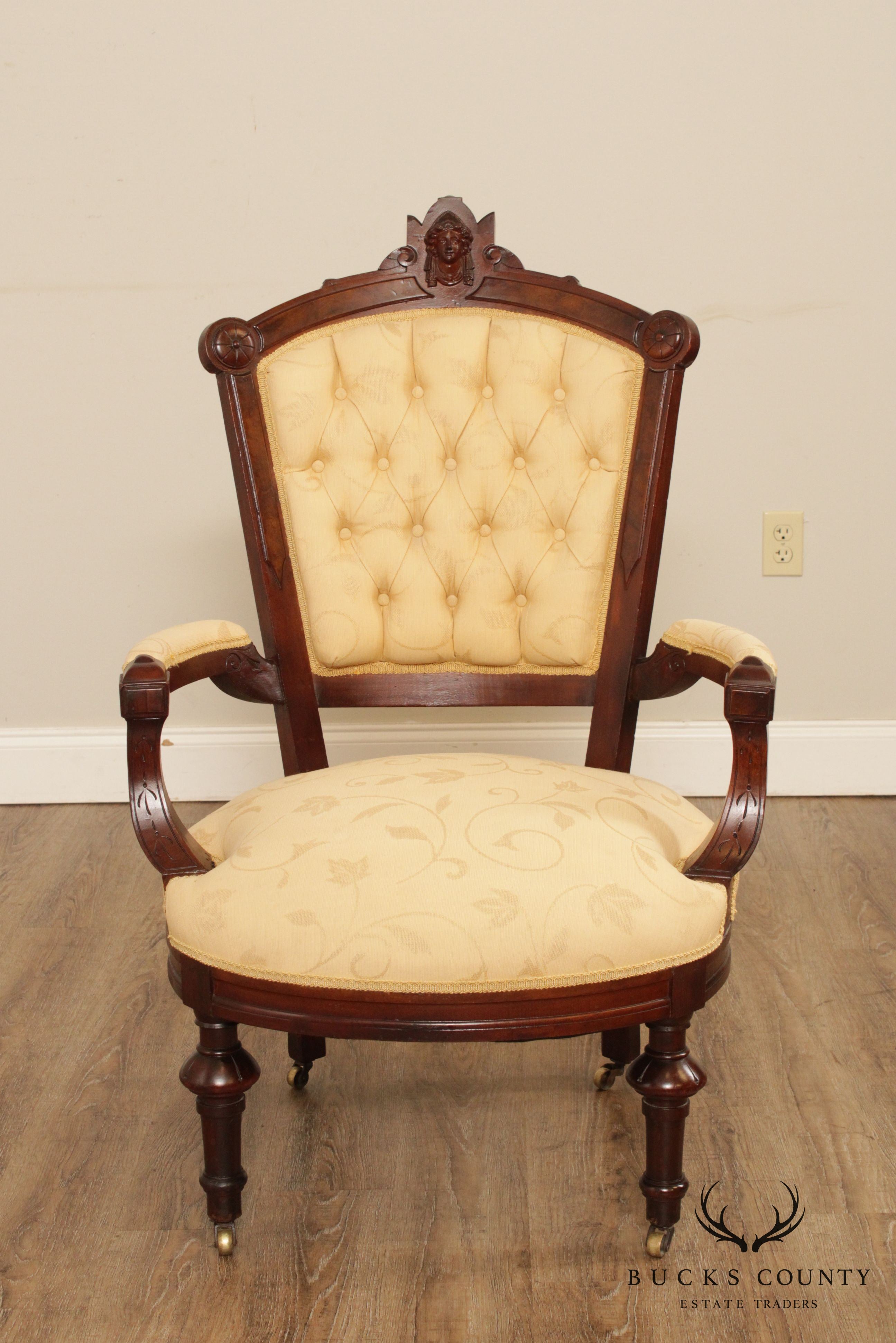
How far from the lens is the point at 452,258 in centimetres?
134

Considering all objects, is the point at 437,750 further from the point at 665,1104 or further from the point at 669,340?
the point at 665,1104

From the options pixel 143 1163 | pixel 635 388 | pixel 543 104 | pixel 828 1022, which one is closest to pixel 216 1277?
pixel 143 1163

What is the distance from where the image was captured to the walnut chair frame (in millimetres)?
981

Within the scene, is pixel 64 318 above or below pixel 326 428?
above

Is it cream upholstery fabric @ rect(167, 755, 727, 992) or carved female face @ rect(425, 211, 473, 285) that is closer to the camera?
cream upholstery fabric @ rect(167, 755, 727, 992)

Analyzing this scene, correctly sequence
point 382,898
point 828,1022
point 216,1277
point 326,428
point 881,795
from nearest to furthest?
point 382,898 → point 216,1277 → point 326,428 → point 828,1022 → point 881,795

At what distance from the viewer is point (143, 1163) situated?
125 centimetres

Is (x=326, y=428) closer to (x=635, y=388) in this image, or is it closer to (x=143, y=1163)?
(x=635, y=388)

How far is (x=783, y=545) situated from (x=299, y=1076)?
1.43 metres

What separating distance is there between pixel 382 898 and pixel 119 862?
1.27 m

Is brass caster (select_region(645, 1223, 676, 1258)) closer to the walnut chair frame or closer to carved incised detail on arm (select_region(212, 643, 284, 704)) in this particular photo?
the walnut chair frame

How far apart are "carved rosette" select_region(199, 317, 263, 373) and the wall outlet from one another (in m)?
1.27

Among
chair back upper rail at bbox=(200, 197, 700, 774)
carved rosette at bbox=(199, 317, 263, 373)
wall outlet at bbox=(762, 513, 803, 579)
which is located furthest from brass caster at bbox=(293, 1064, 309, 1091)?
wall outlet at bbox=(762, 513, 803, 579)

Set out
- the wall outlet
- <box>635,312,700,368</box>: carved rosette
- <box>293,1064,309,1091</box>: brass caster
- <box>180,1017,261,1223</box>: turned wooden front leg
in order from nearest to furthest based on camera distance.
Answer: <box>180,1017,261,1223</box>: turned wooden front leg < <box>635,312,700,368</box>: carved rosette < <box>293,1064,309,1091</box>: brass caster < the wall outlet
